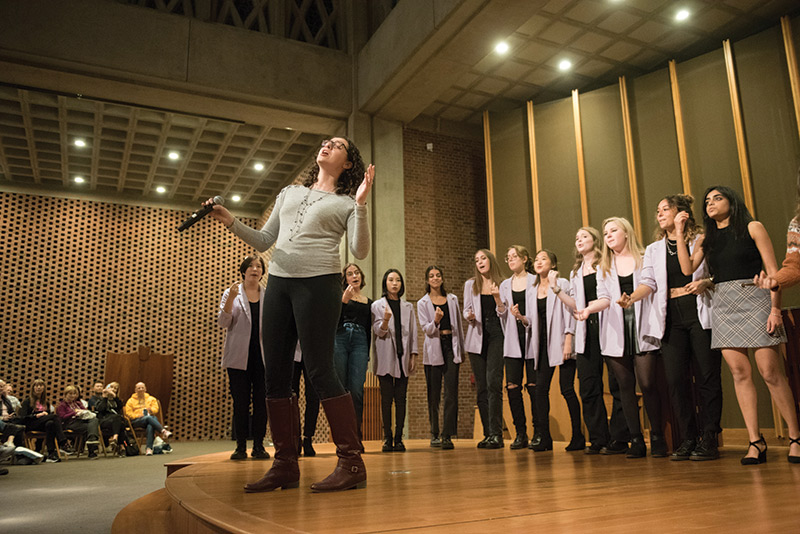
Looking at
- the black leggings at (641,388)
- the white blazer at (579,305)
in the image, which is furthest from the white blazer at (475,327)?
the black leggings at (641,388)

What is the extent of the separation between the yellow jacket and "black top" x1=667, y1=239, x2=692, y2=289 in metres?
8.78

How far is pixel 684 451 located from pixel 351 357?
2.51 metres

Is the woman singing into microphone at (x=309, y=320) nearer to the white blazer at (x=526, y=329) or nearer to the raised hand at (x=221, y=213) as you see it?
the raised hand at (x=221, y=213)

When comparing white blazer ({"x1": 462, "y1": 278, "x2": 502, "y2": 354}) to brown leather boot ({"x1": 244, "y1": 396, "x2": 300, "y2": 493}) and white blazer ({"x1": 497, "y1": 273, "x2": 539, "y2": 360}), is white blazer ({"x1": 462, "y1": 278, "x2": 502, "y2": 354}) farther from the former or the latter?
brown leather boot ({"x1": 244, "y1": 396, "x2": 300, "y2": 493})

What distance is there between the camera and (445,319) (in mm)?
5543

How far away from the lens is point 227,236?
14164 millimetres

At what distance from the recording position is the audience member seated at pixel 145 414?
31.8 feet

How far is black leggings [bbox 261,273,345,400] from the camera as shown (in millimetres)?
2547

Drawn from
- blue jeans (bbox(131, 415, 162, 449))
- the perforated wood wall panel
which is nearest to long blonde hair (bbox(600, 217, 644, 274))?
blue jeans (bbox(131, 415, 162, 449))

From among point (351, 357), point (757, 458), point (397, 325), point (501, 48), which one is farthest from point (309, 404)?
point (501, 48)

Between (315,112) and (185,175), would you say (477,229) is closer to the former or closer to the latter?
(315,112)

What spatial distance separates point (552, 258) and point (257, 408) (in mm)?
2680

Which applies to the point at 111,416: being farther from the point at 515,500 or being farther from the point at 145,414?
the point at 515,500

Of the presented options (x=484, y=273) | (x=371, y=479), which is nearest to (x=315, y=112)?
(x=484, y=273)
